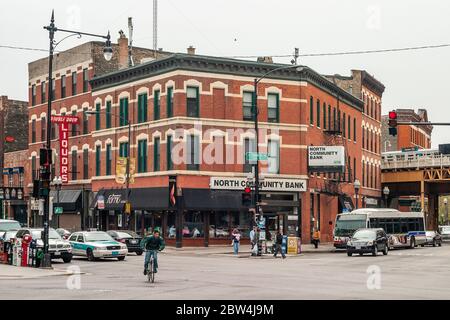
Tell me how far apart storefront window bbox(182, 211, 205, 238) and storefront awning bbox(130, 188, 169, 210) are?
1.72 metres

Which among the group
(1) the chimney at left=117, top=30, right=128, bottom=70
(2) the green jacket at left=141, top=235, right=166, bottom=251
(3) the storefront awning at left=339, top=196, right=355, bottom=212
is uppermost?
(1) the chimney at left=117, top=30, right=128, bottom=70

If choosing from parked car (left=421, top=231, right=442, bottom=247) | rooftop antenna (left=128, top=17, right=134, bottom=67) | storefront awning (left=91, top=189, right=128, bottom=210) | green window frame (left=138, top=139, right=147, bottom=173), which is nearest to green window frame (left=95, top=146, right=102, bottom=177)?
storefront awning (left=91, top=189, right=128, bottom=210)

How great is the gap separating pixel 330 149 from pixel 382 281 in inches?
1230

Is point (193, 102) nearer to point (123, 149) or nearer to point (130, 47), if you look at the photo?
point (123, 149)

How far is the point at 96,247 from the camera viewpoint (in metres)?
37.3

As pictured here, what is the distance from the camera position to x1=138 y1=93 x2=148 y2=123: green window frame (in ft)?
184

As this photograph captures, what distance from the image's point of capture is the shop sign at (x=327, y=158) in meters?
56.1

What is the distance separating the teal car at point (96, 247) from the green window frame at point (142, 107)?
18.2m

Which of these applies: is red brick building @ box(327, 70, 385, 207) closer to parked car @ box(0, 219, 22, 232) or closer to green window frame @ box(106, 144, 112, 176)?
green window frame @ box(106, 144, 112, 176)

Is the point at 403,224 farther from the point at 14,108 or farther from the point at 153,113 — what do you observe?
the point at 14,108

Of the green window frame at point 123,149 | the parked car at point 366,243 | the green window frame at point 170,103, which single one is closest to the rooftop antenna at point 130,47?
the green window frame at point 123,149

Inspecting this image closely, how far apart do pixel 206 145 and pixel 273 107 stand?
6285mm
